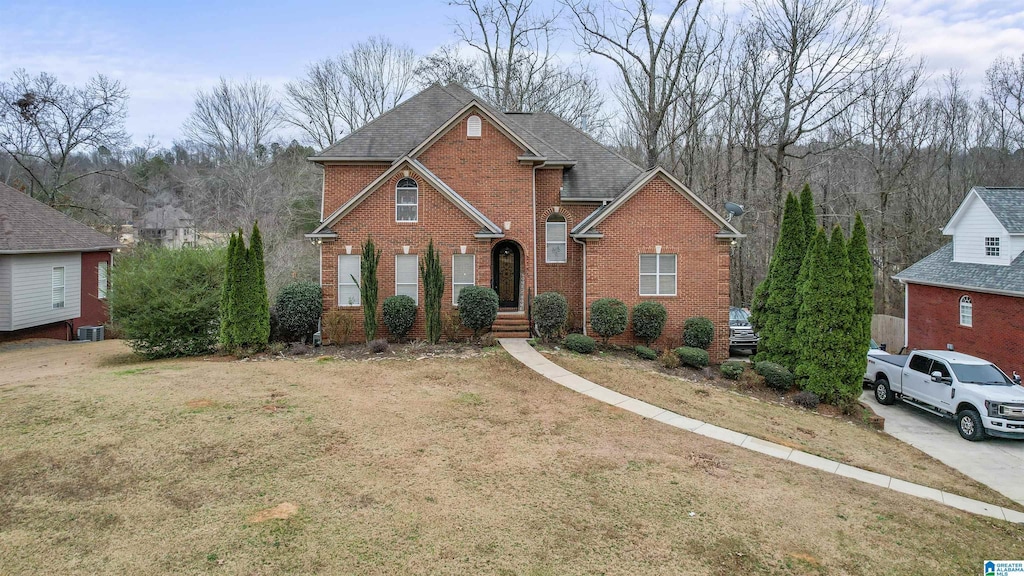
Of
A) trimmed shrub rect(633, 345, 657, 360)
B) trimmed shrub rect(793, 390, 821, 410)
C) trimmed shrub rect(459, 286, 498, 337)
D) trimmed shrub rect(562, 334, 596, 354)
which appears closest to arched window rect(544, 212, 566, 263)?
trimmed shrub rect(459, 286, 498, 337)

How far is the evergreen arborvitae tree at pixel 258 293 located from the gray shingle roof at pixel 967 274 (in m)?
23.3

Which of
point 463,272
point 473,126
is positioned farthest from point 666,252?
point 473,126

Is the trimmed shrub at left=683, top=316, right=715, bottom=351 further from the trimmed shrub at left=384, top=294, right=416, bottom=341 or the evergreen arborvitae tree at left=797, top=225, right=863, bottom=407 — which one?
the trimmed shrub at left=384, top=294, right=416, bottom=341

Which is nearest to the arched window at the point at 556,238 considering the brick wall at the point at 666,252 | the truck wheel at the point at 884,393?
the brick wall at the point at 666,252

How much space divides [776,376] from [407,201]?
39.9 feet

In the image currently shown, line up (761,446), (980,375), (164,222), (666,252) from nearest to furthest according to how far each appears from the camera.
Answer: (761,446) → (980,375) → (666,252) → (164,222)

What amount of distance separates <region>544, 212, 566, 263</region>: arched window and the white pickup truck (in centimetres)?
1122

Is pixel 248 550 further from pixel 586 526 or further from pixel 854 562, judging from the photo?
pixel 854 562

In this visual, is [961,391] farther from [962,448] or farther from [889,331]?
[889,331]

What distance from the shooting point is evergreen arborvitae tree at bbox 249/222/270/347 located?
15406 mm

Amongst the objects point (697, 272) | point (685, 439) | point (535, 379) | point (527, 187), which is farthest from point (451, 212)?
point (685, 439)

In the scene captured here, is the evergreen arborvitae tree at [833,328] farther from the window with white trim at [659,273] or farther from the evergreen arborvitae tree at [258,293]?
the evergreen arborvitae tree at [258,293]

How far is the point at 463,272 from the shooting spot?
1802cm

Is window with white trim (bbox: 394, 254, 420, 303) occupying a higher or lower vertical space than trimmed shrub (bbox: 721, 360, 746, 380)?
higher
